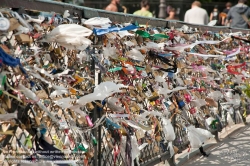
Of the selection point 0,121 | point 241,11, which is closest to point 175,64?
point 0,121

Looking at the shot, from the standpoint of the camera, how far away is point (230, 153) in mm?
6449

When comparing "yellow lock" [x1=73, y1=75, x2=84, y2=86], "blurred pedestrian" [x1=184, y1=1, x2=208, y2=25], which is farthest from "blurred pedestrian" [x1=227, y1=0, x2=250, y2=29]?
"yellow lock" [x1=73, y1=75, x2=84, y2=86]

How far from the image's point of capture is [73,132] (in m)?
3.60

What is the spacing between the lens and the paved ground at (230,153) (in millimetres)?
5969

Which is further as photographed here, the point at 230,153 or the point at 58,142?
the point at 230,153

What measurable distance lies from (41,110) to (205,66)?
3.35 m

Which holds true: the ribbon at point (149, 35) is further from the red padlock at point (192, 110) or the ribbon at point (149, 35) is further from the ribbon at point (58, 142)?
the ribbon at point (58, 142)

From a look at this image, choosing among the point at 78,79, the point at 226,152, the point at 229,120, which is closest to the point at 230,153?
the point at 226,152

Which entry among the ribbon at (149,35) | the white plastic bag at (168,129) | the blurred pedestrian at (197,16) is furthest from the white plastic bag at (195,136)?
the blurred pedestrian at (197,16)

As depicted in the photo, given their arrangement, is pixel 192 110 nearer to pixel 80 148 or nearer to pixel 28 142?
pixel 80 148

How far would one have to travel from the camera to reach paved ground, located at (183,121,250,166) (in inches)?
235

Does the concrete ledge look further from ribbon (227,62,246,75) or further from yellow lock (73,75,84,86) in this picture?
yellow lock (73,75,84,86)

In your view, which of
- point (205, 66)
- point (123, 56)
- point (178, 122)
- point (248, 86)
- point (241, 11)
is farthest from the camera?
point (241, 11)

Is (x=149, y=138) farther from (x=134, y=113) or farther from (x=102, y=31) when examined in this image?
(x=102, y=31)
